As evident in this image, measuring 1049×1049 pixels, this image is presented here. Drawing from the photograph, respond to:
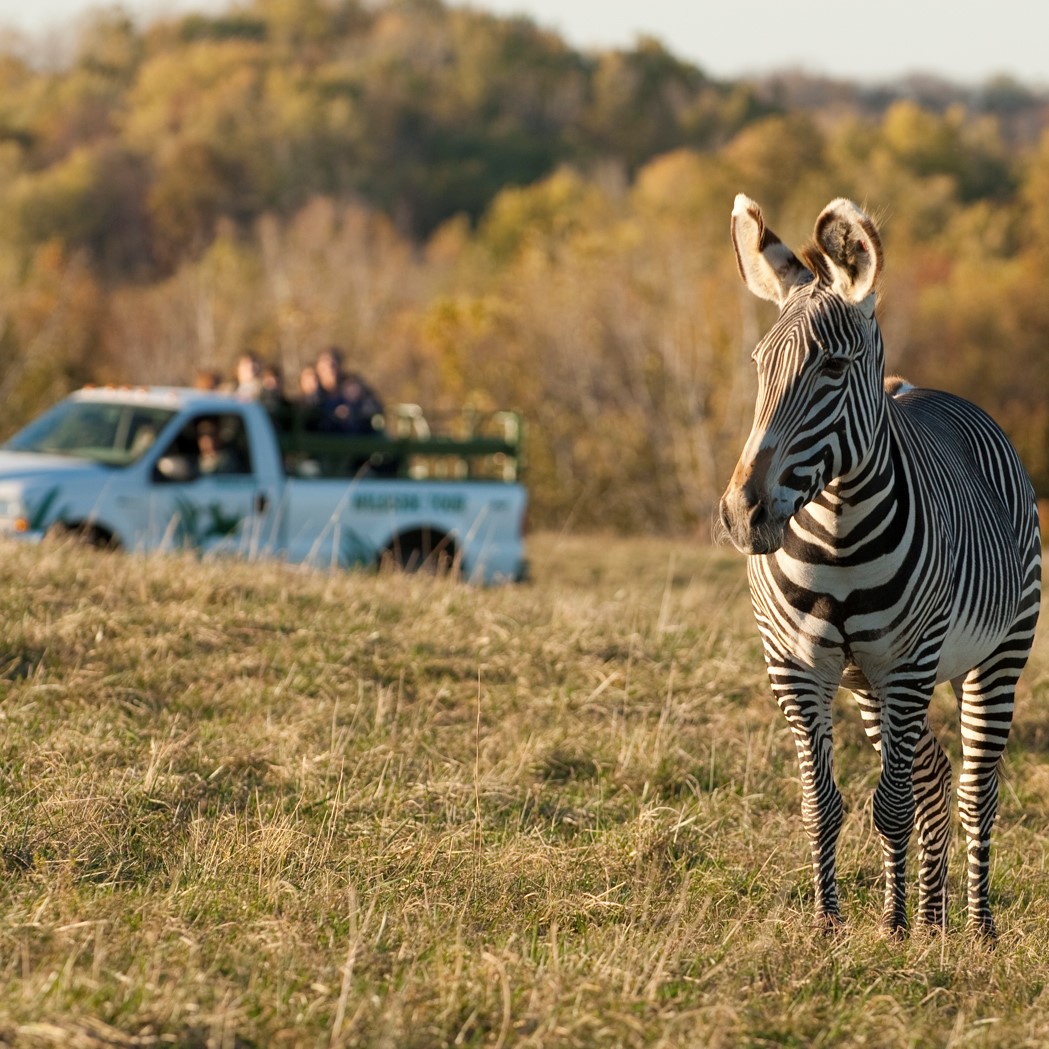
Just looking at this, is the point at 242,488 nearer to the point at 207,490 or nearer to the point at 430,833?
the point at 207,490

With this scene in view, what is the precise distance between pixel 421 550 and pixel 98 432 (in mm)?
2968

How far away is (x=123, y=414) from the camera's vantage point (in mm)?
12578

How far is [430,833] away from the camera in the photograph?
5812 mm

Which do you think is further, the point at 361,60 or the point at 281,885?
the point at 361,60

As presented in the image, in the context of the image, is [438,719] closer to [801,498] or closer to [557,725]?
[557,725]

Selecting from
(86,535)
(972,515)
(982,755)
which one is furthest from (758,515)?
(86,535)

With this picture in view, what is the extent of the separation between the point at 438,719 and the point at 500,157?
10739cm

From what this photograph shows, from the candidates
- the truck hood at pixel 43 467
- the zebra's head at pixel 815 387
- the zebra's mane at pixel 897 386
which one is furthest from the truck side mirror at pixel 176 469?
the zebra's head at pixel 815 387

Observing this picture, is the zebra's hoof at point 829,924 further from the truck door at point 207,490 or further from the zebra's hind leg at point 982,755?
the truck door at point 207,490

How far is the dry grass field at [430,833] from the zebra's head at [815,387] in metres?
1.35

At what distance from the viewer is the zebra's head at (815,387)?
14.5 ft

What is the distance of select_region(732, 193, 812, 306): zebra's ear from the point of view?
5.02 meters

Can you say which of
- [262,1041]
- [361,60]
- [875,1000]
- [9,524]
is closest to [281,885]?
[262,1041]

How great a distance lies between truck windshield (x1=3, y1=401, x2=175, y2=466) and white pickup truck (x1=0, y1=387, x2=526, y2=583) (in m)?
0.01
